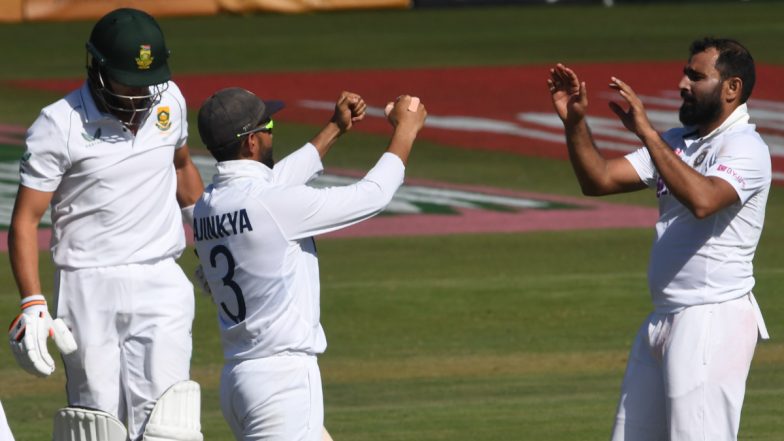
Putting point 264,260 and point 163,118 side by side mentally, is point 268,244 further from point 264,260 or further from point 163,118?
point 163,118

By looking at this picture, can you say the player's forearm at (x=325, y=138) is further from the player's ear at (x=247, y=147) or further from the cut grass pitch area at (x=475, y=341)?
the cut grass pitch area at (x=475, y=341)

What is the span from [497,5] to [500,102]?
11918 millimetres

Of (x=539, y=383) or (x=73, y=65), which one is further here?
(x=73, y=65)

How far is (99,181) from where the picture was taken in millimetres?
6344

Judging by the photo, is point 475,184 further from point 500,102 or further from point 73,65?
point 73,65

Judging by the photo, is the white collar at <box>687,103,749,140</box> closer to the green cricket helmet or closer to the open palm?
the open palm

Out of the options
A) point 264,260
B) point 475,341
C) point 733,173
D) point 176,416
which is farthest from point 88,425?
point 475,341

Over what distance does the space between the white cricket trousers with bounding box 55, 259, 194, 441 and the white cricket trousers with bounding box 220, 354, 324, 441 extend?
0.81 metres

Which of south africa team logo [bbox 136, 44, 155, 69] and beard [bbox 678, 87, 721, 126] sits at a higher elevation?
south africa team logo [bbox 136, 44, 155, 69]

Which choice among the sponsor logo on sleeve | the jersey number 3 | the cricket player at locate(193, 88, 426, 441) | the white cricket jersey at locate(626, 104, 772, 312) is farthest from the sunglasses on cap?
the sponsor logo on sleeve

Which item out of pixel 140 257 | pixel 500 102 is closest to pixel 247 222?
pixel 140 257

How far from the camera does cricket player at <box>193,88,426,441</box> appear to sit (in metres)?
5.54

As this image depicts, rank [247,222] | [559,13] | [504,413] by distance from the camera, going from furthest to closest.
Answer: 1. [559,13]
2. [504,413]
3. [247,222]

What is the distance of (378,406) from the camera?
31.9 feet
